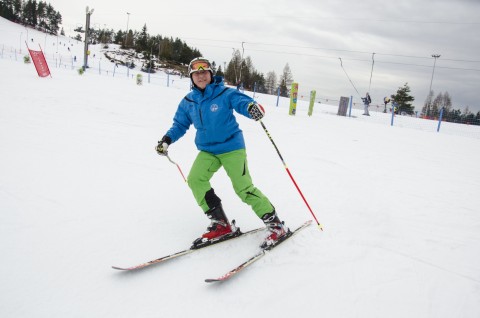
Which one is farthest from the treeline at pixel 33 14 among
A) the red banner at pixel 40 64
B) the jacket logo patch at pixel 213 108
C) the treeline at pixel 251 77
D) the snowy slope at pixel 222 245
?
the jacket logo patch at pixel 213 108

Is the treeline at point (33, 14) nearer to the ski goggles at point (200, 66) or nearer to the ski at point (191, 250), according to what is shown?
the ski goggles at point (200, 66)

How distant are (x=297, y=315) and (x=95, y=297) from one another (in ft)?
4.57

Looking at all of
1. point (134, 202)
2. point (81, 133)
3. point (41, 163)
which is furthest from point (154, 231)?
point (81, 133)

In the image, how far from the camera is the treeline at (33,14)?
91.5 metres

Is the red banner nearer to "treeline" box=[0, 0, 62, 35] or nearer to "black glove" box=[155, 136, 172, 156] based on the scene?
"black glove" box=[155, 136, 172, 156]

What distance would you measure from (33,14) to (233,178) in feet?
389

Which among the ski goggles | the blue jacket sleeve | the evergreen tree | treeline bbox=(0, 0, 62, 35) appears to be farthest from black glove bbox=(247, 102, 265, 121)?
treeline bbox=(0, 0, 62, 35)

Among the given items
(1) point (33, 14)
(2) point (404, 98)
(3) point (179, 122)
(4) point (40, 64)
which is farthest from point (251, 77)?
(1) point (33, 14)

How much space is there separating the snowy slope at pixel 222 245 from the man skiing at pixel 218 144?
1.05 ft

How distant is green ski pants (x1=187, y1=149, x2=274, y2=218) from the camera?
280cm

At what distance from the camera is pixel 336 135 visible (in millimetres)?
9523

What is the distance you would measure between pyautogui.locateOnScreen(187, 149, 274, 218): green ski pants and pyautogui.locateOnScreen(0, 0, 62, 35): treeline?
117344 millimetres

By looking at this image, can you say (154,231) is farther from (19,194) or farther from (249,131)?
(249,131)

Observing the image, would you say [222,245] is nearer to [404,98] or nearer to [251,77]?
[404,98]
